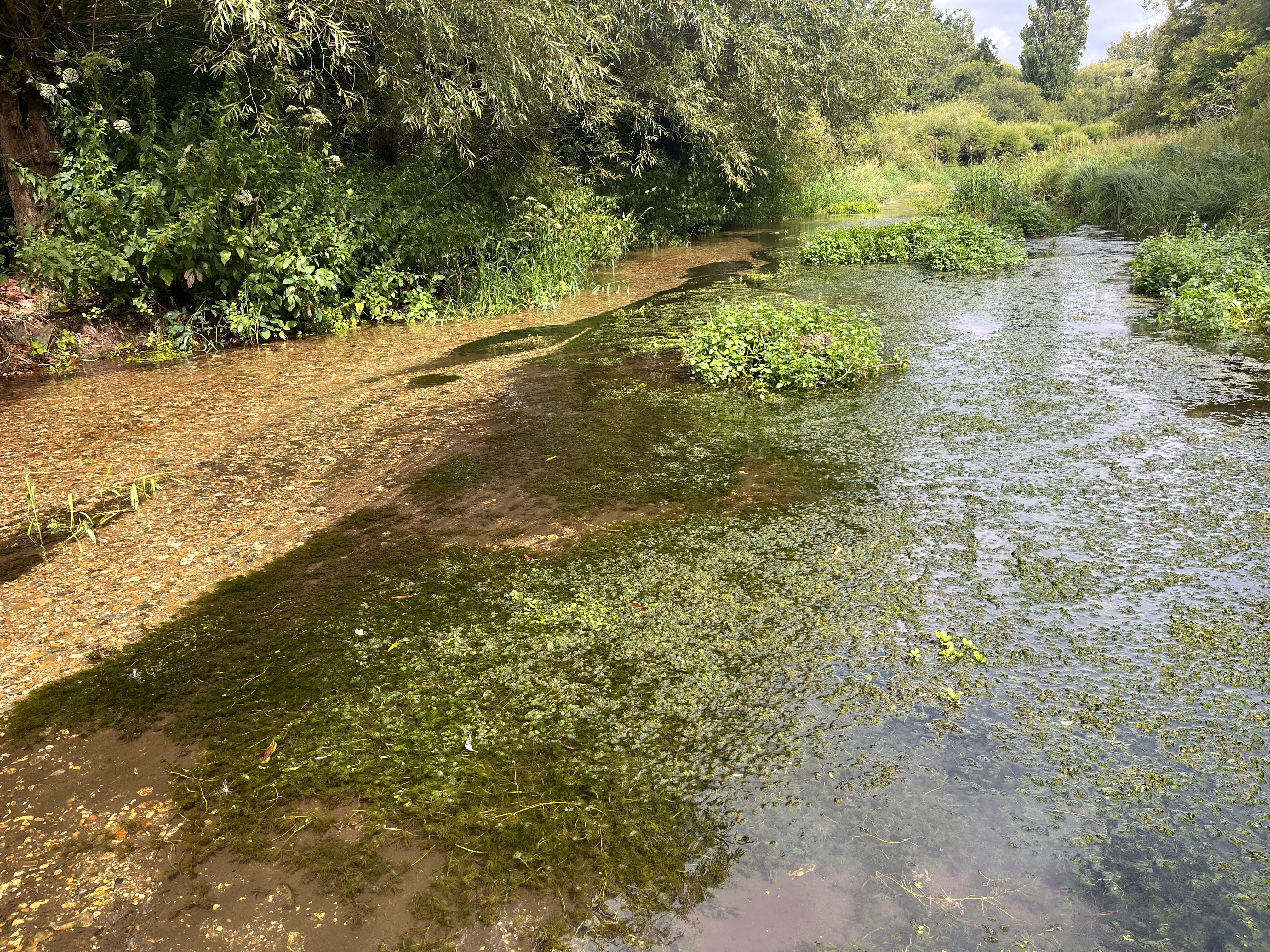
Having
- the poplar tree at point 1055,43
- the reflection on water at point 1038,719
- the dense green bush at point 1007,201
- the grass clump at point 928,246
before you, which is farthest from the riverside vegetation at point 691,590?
the poplar tree at point 1055,43

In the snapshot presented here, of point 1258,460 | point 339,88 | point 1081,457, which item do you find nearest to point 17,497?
point 339,88

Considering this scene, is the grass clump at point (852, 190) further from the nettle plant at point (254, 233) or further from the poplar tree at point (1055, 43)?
the poplar tree at point (1055, 43)

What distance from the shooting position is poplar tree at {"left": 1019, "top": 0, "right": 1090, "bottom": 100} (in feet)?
199

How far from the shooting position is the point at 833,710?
101 inches

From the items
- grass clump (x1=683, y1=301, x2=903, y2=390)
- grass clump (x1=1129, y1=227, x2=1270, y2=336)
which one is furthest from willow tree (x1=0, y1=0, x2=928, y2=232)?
grass clump (x1=1129, y1=227, x2=1270, y2=336)

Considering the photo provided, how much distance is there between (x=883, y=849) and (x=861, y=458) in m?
2.92

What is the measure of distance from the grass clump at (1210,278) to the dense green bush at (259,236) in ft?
23.1

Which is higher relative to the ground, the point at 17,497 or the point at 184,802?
the point at 17,497

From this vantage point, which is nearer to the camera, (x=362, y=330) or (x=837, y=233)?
(x=362, y=330)

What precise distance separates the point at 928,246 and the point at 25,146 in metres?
11.5

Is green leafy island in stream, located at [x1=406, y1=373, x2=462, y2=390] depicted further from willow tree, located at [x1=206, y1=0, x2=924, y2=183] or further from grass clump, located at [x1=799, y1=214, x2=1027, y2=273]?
grass clump, located at [x1=799, y1=214, x2=1027, y2=273]

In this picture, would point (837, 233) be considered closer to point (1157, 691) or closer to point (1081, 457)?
point (1081, 457)

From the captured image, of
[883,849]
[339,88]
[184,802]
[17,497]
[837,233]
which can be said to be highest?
[339,88]

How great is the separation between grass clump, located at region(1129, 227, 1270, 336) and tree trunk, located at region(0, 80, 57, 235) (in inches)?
419
